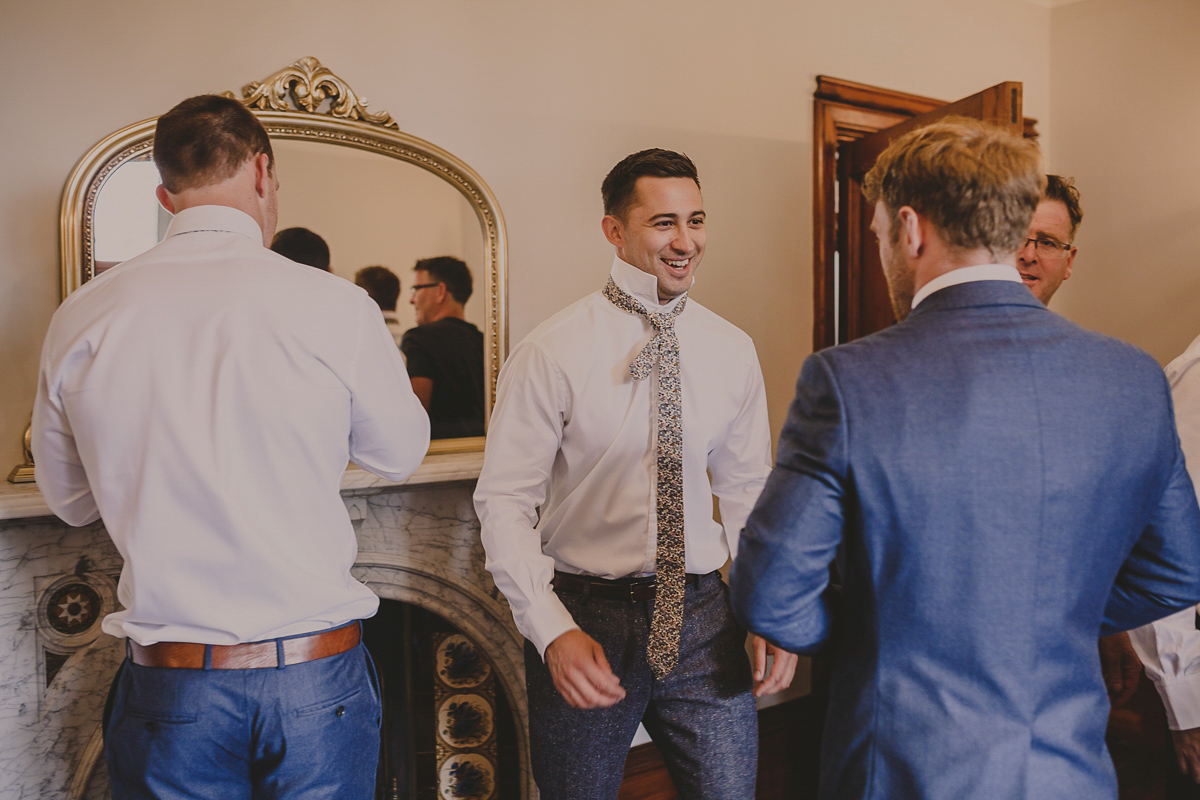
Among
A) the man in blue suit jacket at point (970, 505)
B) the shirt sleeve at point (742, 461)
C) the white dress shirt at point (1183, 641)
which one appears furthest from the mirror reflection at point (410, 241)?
the white dress shirt at point (1183, 641)

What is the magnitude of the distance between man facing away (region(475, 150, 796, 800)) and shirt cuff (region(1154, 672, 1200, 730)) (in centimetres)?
74

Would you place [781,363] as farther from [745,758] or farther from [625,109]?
[745,758]

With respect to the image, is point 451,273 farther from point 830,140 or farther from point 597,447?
point 830,140

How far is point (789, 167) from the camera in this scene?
2.66 m

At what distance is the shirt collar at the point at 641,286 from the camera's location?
5.16 feet

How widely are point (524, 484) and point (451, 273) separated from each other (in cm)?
84

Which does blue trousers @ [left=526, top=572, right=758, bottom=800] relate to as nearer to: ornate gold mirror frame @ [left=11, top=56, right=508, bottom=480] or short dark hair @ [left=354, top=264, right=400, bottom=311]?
ornate gold mirror frame @ [left=11, top=56, right=508, bottom=480]

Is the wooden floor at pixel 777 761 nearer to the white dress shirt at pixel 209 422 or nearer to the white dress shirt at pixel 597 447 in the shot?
the white dress shirt at pixel 597 447

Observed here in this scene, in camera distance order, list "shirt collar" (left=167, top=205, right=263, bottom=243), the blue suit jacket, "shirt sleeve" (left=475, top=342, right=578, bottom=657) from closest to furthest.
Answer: the blue suit jacket < "shirt collar" (left=167, top=205, right=263, bottom=243) < "shirt sleeve" (left=475, top=342, right=578, bottom=657)

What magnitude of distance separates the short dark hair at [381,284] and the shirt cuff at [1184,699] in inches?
74.6

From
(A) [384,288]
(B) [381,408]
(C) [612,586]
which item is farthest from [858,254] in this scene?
(B) [381,408]

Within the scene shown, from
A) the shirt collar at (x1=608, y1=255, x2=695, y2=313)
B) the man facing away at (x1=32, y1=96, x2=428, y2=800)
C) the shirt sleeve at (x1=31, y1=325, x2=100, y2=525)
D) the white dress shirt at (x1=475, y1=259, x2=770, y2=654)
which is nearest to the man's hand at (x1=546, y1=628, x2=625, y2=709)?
the white dress shirt at (x1=475, y1=259, x2=770, y2=654)

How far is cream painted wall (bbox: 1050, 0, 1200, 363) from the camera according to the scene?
2.87m

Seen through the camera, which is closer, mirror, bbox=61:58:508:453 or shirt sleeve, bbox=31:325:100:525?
shirt sleeve, bbox=31:325:100:525
